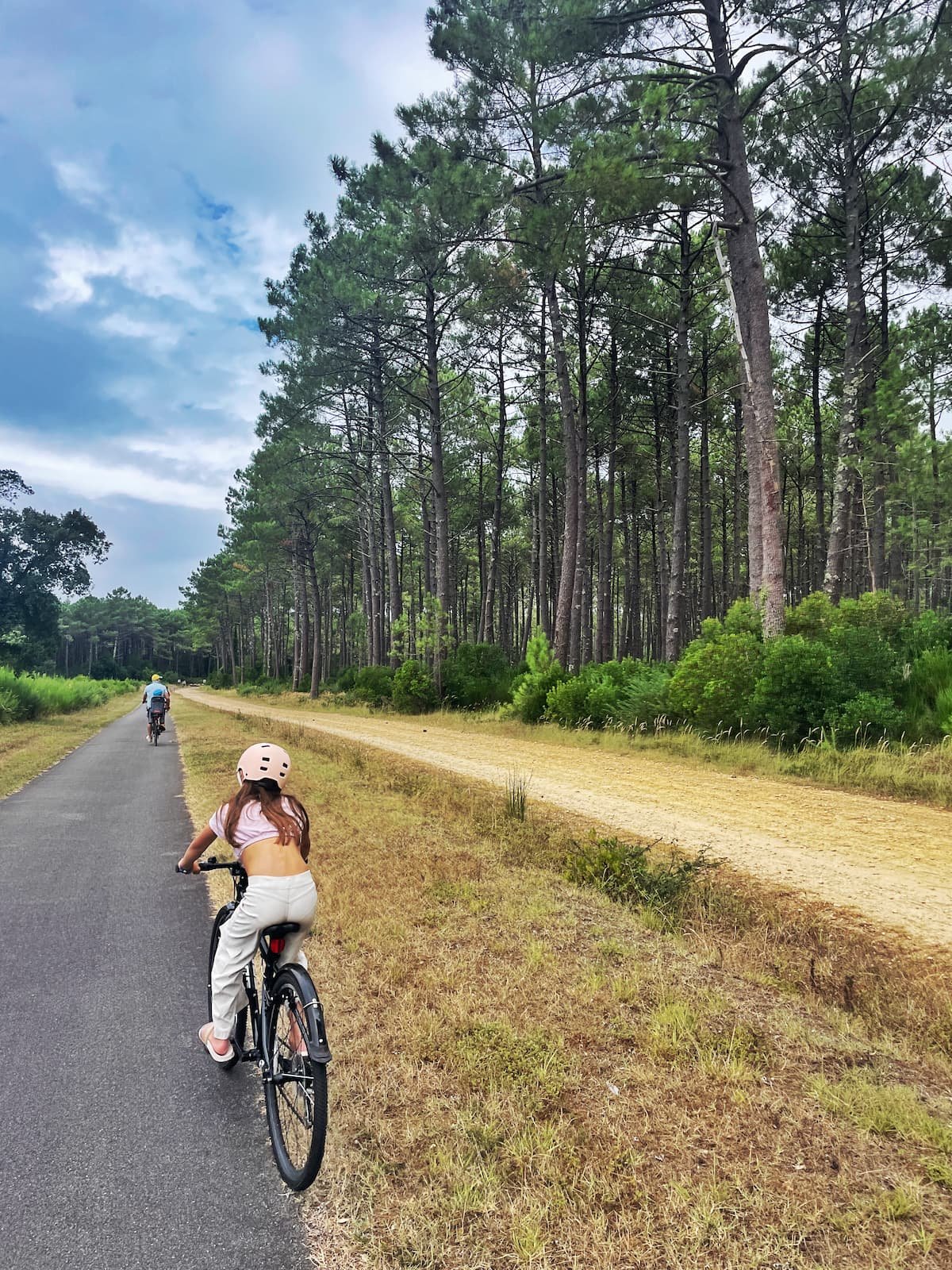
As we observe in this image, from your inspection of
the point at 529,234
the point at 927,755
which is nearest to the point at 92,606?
the point at 529,234

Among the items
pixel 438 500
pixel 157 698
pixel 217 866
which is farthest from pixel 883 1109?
pixel 438 500

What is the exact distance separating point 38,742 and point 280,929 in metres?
20.5

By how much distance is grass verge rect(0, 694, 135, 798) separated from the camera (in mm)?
13874

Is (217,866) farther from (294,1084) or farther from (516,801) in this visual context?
(516,801)

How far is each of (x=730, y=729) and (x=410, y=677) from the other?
528 inches

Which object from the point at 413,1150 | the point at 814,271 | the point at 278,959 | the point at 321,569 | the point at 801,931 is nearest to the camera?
the point at 413,1150

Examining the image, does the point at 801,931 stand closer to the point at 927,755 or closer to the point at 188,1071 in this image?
the point at 188,1071

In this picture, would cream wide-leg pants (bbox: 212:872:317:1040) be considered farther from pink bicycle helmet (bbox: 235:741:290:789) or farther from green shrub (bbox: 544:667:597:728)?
green shrub (bbox: 544:667:597:728)

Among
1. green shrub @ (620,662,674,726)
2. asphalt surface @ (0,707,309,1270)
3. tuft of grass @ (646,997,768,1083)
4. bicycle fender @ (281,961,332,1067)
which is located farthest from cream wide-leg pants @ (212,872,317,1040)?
green shrub @ (620,662,674,726)

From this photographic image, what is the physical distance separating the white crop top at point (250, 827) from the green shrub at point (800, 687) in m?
8.43

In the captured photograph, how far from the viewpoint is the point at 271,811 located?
10.4 feet

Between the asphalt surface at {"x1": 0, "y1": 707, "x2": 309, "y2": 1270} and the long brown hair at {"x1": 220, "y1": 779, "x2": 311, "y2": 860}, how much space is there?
1230mm

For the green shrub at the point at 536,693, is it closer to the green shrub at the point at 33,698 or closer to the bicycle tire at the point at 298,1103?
the bicycle tire at the point at 298,1103

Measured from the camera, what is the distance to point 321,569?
161 feet
